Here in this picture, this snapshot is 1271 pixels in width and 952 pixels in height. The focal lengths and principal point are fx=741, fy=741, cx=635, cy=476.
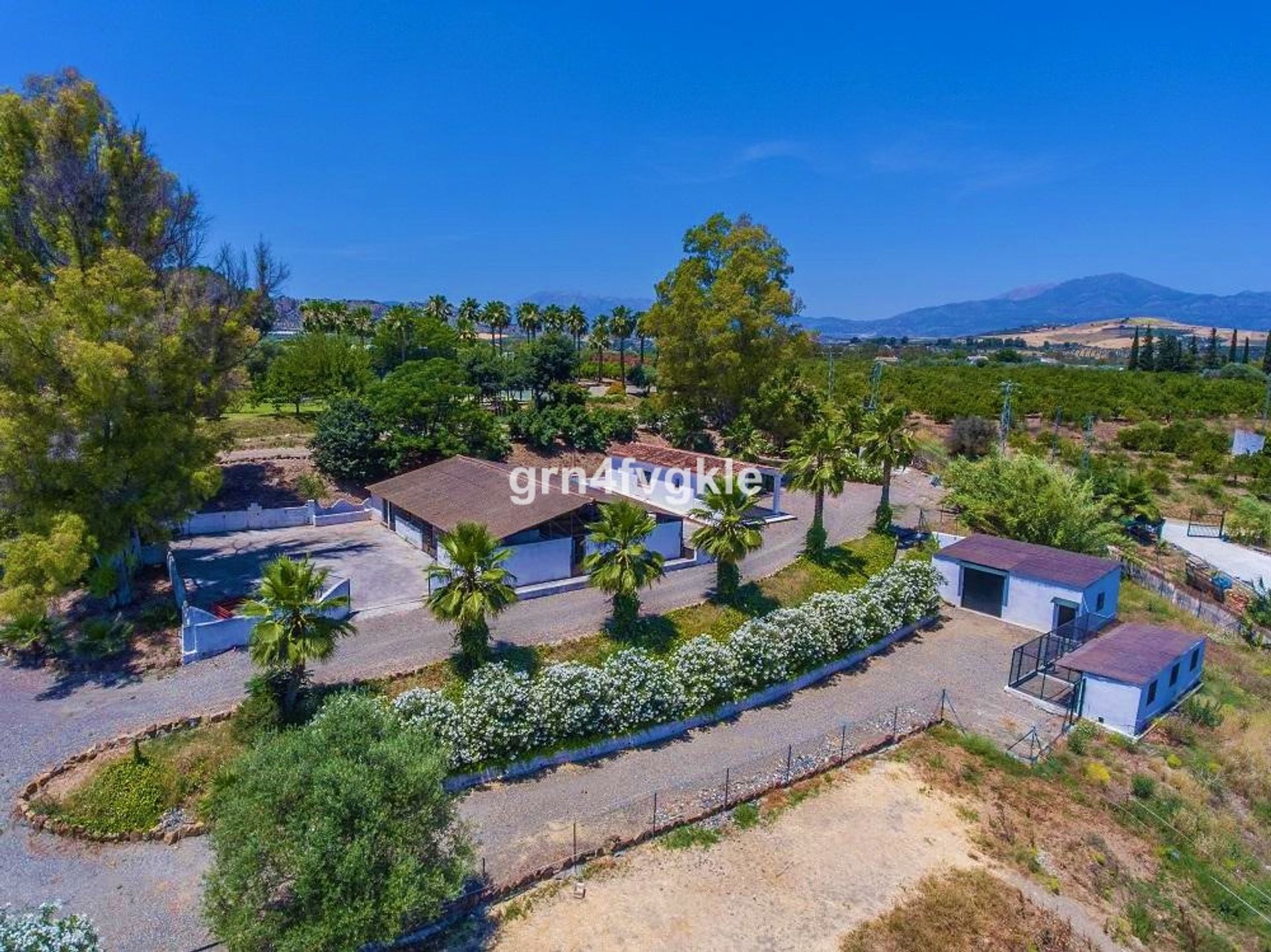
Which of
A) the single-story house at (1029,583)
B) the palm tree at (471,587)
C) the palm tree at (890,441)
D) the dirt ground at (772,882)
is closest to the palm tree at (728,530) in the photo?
the palm tree at (471,587)

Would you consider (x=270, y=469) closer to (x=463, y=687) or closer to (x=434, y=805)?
(x=463, y=687)

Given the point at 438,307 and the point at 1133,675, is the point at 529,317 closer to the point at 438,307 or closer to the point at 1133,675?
the point at 438,307

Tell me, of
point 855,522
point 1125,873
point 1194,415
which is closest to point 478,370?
point 855,522

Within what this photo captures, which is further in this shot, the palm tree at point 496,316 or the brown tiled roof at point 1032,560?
the palm tree at point 496,316

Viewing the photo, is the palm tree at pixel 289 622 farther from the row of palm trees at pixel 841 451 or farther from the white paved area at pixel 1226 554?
the white paved area at pixel 1226 554

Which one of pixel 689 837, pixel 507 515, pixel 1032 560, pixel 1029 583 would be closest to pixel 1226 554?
pixel 1032 560
